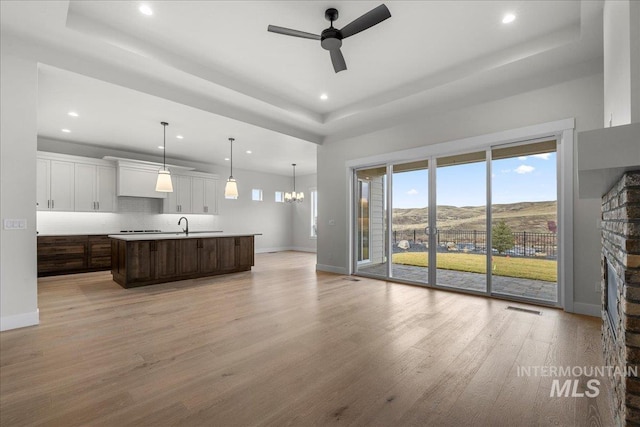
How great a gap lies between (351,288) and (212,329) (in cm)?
253

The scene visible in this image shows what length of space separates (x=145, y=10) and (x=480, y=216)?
17.0ft

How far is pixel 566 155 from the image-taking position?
3586 millimetres

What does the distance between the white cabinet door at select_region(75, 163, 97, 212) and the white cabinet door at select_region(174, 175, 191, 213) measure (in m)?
1.88

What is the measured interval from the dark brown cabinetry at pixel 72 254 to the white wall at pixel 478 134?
200 inches

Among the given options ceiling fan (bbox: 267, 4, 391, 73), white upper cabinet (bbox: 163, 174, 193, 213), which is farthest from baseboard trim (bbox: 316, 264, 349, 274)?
white upper cabinet (bbox: 163, 174, 193, 213)

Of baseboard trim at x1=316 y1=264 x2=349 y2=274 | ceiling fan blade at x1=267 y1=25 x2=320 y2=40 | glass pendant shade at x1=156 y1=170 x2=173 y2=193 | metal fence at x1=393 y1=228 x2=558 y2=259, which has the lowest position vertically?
baseboard trim at x1=316 y1=264 x2=349 y2=274

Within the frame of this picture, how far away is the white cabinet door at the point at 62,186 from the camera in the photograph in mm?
6199

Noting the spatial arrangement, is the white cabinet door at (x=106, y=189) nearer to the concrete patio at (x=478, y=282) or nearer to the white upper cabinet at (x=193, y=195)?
the white upper cabinet at (x=193, y=195)

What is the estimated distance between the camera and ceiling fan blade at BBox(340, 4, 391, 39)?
245 centimetres

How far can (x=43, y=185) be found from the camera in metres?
6.06

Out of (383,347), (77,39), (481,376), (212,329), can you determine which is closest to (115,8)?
(77,39)

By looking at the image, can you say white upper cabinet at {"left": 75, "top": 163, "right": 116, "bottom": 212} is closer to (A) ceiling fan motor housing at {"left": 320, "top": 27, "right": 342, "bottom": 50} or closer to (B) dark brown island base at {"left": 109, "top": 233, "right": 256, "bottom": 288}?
(B) dark brown island base at {"left": 109, "top": 233, "right": 256, "bottom": 288}

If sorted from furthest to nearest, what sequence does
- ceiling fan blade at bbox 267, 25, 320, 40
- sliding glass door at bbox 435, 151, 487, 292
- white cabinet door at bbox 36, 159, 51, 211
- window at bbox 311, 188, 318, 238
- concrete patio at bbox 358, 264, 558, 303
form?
1. window at bbox 311, 188, 318, 238
2. white cabinet door at bbox 36, 159, 51, 211
3. sliding glass door at bbox 435, 151, 487, 292
4. concrete patio at bbox 358, 264, 558, 303
5. ceiling fan blade at bbox 267, 25, 320, 40

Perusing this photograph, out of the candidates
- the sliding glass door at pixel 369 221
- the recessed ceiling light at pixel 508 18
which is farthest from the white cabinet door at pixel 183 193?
the recessed ceiling light at pixel 508 18
